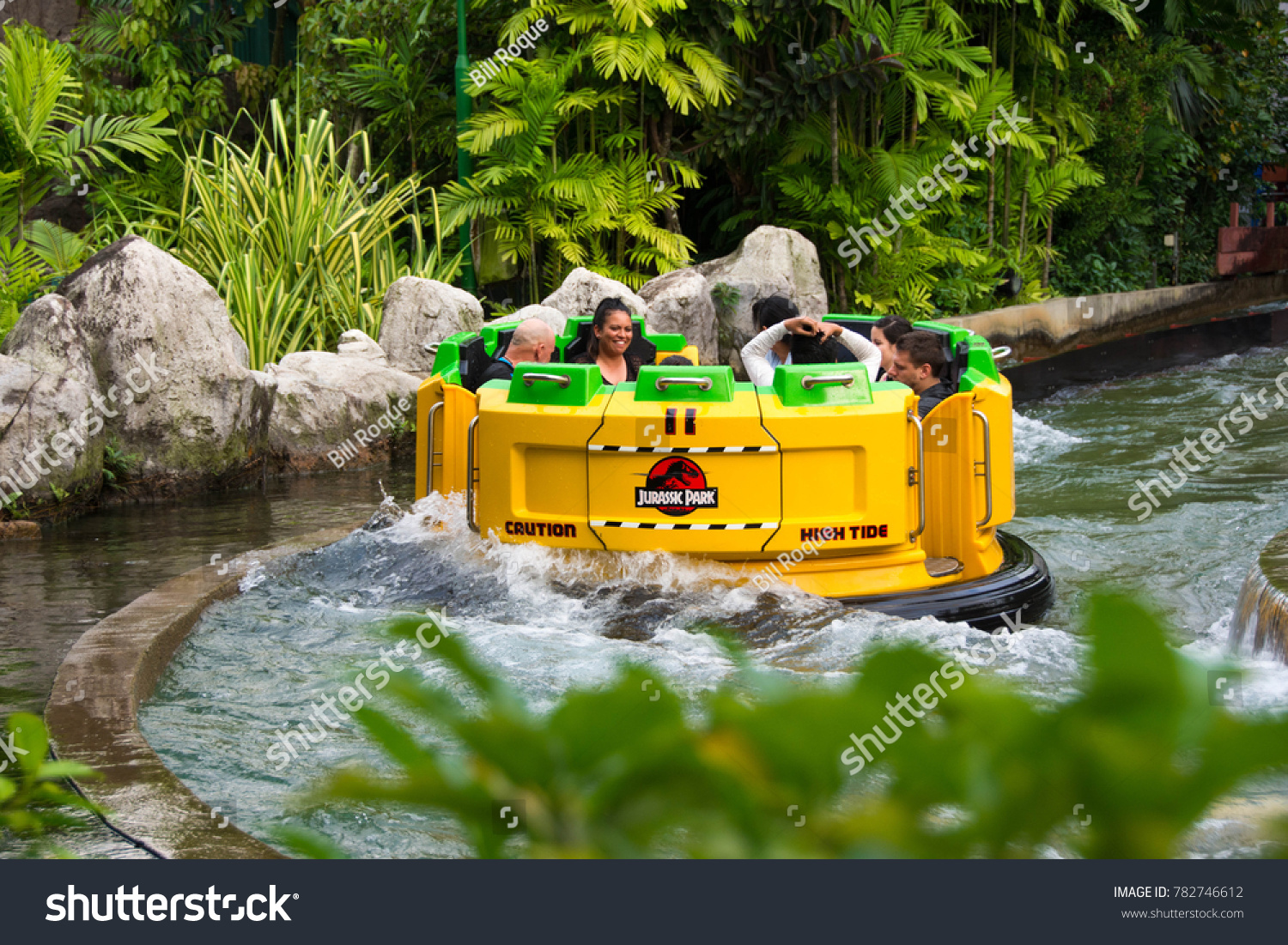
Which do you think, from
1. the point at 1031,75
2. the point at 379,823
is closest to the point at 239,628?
the point at 379,823

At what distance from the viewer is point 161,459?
839 cm

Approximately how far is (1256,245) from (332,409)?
16.7 m

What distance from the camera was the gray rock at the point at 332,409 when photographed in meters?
9.38

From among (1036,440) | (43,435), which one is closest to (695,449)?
(43,435)

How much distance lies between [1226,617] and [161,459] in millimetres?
6286

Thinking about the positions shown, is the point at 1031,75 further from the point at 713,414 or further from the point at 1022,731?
the point at 1022,731

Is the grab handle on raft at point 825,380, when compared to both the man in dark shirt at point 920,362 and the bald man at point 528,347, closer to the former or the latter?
the man in dark shirt at point 920,362

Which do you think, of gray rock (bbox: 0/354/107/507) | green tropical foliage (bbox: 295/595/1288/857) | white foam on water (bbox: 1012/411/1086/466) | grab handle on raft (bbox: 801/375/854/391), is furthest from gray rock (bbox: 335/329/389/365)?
green tropical foliage (bbox: 295/595/1288/857)

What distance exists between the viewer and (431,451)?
6.16 m

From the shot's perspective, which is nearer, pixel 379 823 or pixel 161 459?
pixel 379 823

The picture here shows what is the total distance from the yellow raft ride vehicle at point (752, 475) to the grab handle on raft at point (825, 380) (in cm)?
1

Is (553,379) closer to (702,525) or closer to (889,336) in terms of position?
(702,525)

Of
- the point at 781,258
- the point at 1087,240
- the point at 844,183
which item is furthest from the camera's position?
the point at 1087,240

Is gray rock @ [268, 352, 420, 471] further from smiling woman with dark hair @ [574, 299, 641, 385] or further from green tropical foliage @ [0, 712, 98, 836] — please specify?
green tropical foliage @ [0, 712, 98, 836]
